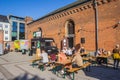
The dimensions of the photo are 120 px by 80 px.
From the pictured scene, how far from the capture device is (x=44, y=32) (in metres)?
29.3

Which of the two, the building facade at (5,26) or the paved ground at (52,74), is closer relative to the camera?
the paved ground at (52,74)

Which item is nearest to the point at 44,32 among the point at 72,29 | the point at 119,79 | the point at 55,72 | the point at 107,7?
the point at 72,29

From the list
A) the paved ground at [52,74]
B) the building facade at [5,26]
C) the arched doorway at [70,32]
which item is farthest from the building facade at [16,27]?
the paved ground at [52,74]

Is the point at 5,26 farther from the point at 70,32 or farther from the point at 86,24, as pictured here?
the point at 86,24

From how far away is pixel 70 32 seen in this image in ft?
73.8

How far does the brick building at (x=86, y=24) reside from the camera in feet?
51.8

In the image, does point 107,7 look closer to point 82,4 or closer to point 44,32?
point 82,4

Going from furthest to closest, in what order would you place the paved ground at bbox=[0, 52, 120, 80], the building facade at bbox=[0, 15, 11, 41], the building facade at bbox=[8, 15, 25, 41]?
the building facade at bbox=[8, 15, 25, 41], the building facade at bbox=[0, 15, 11, 41], the paved ground at bbox=[0, 52, 120, 80]

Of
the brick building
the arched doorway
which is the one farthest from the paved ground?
the arched doorway

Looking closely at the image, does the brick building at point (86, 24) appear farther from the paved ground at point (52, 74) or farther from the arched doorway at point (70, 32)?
the paved ground at point (52, 74)

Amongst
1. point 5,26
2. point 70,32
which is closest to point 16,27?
point 5,26

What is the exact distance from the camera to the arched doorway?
22.0 meters

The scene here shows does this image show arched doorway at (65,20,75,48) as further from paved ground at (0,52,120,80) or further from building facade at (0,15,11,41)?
building facade at (0,15,11,41)

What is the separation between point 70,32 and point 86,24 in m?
3.92
